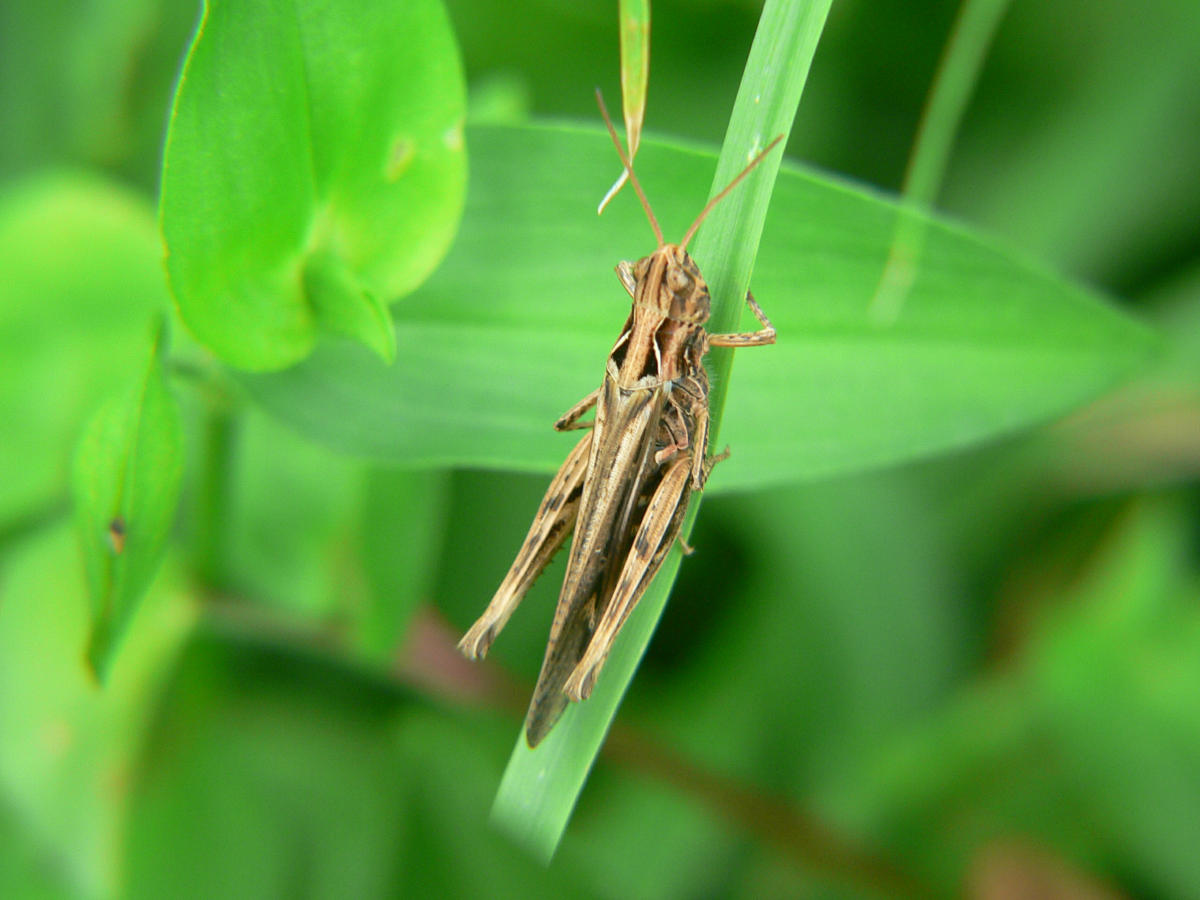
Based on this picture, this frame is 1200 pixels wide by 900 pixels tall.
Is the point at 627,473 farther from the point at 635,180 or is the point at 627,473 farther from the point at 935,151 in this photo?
the point at 935,151

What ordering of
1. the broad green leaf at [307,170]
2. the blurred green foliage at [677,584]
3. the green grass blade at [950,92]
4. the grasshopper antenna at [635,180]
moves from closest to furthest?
the broad green leaf at [307,170] < the grasshopper antenna at [635,180] < the green grass blade at [950,92] < the blurred green foliage at [677,584]

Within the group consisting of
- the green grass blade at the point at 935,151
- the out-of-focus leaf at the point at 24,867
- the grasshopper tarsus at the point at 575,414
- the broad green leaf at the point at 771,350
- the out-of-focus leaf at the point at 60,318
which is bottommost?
the out-of-focus leaf at the point at 24,867

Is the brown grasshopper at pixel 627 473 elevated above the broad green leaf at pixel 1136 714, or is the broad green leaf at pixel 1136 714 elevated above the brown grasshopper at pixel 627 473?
the brown grasshopper at pixel 627 473

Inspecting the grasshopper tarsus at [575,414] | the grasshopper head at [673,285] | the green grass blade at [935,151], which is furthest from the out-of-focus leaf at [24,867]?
the green grass blade at [935,151]

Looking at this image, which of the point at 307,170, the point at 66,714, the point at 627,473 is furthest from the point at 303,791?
the point at 307,170

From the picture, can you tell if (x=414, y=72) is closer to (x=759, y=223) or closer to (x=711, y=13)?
(x=759, y=223)

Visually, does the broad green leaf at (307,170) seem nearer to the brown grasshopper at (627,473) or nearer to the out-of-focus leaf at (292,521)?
the brown grasshopper at (627,473)
